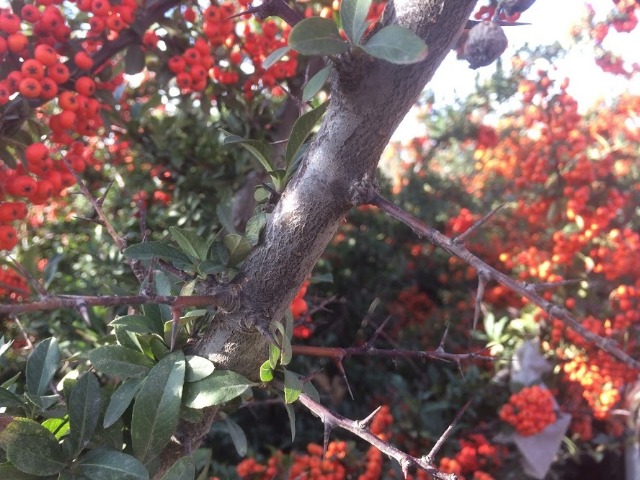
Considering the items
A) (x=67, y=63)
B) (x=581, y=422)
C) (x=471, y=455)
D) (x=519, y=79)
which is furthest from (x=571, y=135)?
(x=67, y=63)

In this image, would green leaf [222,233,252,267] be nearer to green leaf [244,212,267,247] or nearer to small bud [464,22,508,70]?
green leaf [244,212,267,247]

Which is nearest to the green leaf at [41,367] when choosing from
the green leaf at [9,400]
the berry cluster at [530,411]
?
the green leaf at [9,400]

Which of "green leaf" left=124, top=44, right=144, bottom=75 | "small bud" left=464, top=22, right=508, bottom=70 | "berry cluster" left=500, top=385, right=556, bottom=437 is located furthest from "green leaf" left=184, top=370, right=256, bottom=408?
"berry cluster" left=500, top=385, right=556, bottom=437

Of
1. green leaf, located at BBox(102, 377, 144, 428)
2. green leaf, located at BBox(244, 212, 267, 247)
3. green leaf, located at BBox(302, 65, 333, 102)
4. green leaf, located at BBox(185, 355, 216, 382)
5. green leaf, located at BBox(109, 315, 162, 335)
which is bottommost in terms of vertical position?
green leaf, located at BBox(102, 377, 144, 428)

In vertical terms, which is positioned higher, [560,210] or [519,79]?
[519,79]

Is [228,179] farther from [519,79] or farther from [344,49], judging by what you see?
[519,79]
